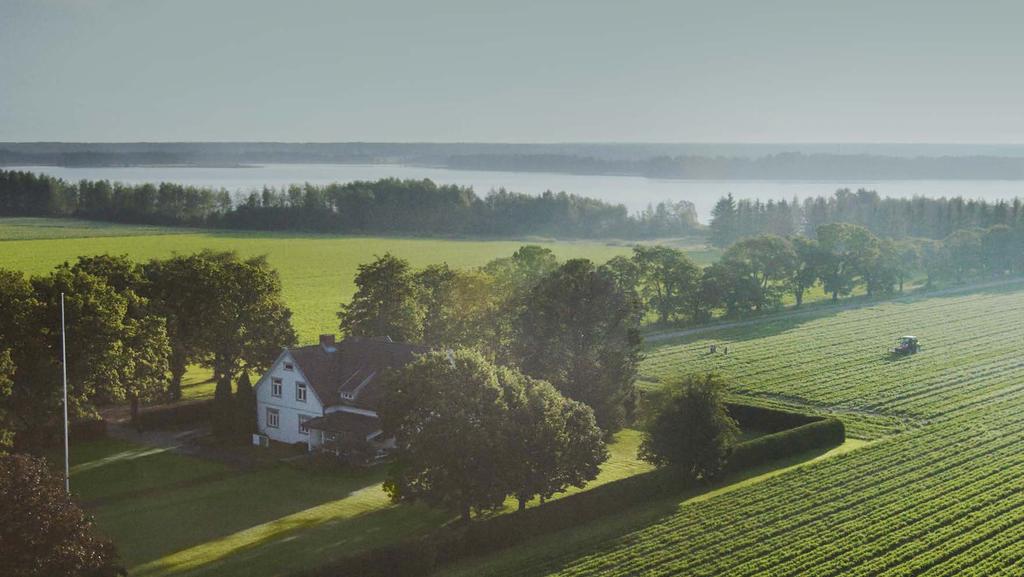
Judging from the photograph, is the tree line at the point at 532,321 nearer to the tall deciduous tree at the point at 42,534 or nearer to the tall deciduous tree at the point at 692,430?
the tall deciduous tree at the point at 692,430

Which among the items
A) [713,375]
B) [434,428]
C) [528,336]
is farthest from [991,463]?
[434,428]

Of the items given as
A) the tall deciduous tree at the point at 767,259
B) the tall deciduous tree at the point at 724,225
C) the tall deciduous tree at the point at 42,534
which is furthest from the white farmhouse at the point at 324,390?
the tall deciduous tree at the point at 724,225

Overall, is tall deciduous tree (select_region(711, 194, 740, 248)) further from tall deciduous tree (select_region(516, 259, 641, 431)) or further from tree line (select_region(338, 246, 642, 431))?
tall deciduous tree (select_region(516, 259, 641, 431))

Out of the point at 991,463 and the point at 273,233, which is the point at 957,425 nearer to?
the point at 991,463

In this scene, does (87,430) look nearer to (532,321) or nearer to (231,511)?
(231,511)

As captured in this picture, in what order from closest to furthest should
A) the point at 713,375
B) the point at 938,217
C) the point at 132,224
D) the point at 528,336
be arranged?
the point at 713,375
the point at 528,336
the point at 132,224
the point at 938,217

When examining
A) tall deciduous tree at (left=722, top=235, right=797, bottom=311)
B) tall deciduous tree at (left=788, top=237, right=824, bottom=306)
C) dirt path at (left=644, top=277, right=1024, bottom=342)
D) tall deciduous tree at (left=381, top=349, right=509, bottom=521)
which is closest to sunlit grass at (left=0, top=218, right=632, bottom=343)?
dirt path at (left=644, top=277, right=1024, bottom=342)

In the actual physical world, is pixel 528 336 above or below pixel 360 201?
below
